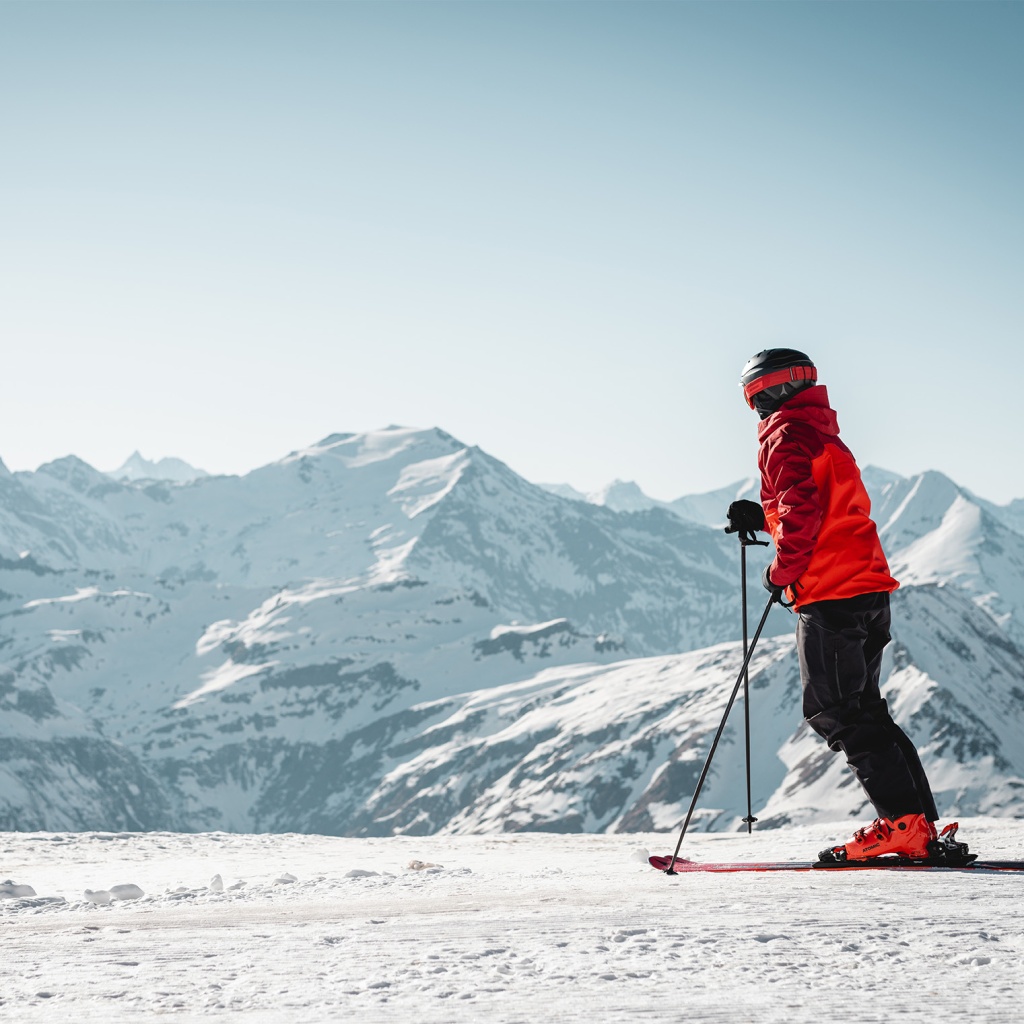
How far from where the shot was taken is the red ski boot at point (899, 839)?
793cm

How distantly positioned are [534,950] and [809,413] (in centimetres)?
420

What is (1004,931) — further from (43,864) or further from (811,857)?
(43,864)

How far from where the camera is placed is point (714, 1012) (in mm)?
4574

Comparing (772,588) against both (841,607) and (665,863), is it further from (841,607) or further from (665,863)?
(665,863)

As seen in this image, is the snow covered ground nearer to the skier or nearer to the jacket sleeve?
the skier

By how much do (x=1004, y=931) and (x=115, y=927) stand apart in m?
4.72

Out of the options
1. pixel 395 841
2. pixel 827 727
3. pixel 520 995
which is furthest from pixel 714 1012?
pixel 395 841

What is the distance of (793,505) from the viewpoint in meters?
7.89

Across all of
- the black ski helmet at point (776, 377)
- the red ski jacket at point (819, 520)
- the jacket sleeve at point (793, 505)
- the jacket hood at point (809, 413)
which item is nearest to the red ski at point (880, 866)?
the red ski jacket at point (819, 520)

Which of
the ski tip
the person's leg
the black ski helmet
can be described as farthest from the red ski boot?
the black ski helmet

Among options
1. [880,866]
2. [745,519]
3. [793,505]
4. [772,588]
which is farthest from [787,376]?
[880,866]

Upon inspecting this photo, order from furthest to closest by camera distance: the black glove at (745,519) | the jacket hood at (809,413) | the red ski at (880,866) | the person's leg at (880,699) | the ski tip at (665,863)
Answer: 1. the ski tip at (665,863)
2. the black glove at (745,519)
3. the jacket hood at (809,413)
4. the person's leg at (880,699)
5. the red ski at (880,866)

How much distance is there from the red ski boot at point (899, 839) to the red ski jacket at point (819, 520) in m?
1.57

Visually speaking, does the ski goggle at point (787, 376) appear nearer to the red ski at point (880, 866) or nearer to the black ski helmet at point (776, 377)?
the black ski helmet at point (776, 377)
